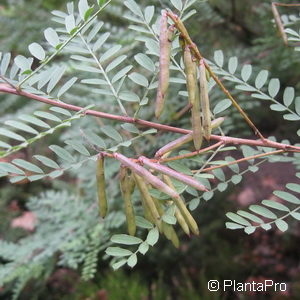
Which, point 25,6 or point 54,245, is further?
point 25,6

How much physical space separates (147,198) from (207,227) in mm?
1884

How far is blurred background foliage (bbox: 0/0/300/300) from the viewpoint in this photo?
1.44m

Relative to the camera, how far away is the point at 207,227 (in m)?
2.35

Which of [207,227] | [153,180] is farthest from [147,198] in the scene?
[207,227]

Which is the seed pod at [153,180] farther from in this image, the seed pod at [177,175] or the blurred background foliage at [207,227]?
the blurred background foliage at [207,227]

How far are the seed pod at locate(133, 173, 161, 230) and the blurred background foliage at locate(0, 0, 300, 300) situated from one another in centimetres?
74

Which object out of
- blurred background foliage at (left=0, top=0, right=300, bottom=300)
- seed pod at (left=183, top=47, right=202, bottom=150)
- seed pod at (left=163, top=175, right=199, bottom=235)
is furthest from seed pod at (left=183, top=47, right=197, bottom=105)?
blurred background foliage at (left=0, top=0, right=300, bottom=300)

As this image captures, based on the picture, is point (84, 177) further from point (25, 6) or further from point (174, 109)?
point (25, 6)

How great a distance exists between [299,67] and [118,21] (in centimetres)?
67

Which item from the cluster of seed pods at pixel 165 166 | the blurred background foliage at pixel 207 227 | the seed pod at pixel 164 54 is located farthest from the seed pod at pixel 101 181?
the blurred background foliage at pixel 207 227

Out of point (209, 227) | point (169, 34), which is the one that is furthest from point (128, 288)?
point (169, 34)

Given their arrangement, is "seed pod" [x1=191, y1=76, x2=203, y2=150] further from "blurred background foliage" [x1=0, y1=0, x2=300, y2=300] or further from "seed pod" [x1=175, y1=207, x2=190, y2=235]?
"blurred background foliage" [x1=0, y1=0, x2=300, y2=300]

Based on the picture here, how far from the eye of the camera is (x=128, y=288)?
2.07 metres

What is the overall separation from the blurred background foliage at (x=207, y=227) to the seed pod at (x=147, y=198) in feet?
2.43
